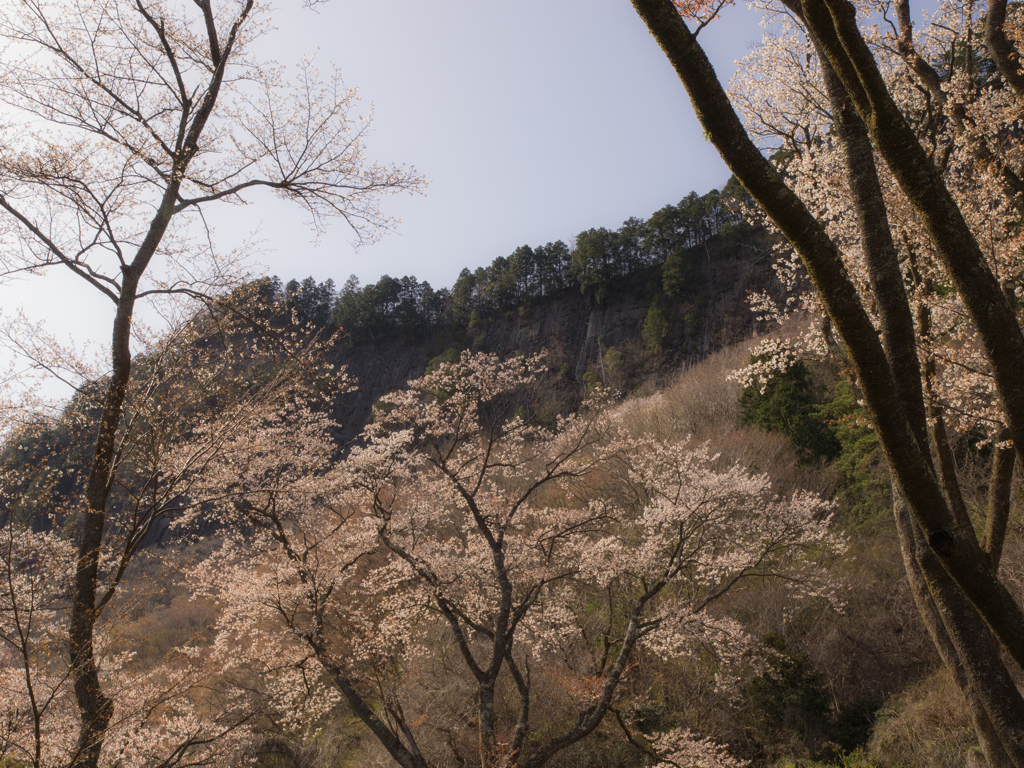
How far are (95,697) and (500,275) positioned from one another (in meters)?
44.5

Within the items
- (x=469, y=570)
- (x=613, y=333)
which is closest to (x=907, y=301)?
(x=469, y=570)

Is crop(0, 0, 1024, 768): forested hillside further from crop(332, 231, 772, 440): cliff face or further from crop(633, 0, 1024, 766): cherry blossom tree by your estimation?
crop(332, 231, 772, 440): cliff face

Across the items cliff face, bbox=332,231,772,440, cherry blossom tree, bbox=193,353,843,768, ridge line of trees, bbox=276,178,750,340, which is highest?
ridge line of trees, bbox=276,178,750,340

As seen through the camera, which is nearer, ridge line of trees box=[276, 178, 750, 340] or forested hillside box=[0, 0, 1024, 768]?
forested hillside box=[0, 0, 1024, 768]

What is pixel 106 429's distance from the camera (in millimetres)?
3980

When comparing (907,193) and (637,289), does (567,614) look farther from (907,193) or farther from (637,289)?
(637,289)

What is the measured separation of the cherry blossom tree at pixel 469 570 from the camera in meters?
8.05

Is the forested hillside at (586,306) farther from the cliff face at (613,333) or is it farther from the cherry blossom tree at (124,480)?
the cherry blossom tree at (124,480)

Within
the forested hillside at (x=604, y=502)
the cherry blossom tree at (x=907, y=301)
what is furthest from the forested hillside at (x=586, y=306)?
the cherry blossom tree at (x=907, y=301)

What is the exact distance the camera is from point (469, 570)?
949 centimetres

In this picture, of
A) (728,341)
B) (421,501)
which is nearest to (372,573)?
(421,501)

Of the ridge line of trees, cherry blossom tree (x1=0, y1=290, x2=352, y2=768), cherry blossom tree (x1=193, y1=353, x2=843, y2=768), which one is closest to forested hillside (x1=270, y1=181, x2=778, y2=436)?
the ridge line of trees

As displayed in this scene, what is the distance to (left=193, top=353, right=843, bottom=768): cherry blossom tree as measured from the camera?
8.05 m

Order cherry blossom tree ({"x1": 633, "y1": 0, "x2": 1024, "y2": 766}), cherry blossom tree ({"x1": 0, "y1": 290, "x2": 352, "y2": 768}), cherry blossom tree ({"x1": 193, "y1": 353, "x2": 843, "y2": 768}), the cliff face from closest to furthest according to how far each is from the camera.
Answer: cherry blossom tree ({"x1": 633, "y1": 0, "x2": 1024, "y2": 766})
cherry blossom tree ({"x1": 0, "y1": 290, "x2": 352, "y2": 768})
cherry blossom tree ({"x1": 193, "y1": 353, "x2": 843, "y2": 768})
the cliff face
